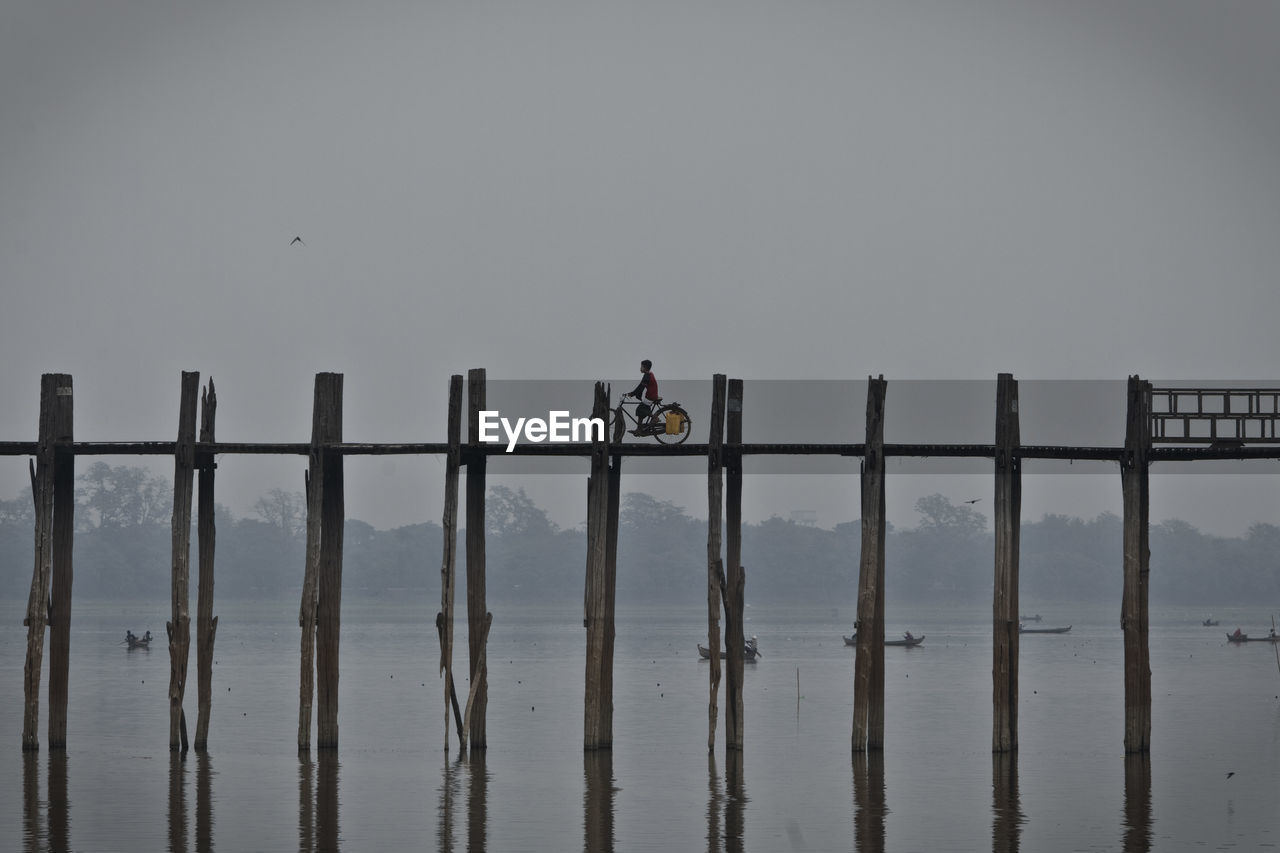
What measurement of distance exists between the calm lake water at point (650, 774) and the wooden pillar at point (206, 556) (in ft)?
6.14

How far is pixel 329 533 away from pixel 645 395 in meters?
6.43

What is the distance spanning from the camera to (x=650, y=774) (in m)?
35.5

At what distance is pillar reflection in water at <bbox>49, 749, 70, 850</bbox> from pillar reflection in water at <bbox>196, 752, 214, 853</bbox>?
1988 mm

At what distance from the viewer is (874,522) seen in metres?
30.6

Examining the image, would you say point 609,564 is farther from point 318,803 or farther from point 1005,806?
point 1005,806

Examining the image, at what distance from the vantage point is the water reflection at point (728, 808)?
27344 millimetres

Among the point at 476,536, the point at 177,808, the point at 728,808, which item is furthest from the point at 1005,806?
the point at 177,808

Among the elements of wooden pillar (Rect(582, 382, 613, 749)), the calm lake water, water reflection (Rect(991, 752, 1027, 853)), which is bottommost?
the calm lake water

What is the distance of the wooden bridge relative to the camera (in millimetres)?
30641

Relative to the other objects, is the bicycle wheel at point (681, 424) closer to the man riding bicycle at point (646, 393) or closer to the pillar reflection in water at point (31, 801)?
the man riding bicycle at point (646, 393)

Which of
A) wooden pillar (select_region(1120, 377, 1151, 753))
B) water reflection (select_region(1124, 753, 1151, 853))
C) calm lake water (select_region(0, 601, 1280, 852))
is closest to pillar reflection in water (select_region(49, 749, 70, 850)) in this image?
calm lake water (select_region(0, 601, 1280, 852))

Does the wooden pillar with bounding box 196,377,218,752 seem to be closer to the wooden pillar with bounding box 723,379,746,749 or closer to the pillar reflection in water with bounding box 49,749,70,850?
the pillar reflection in water with bounding box 49,749,70,850

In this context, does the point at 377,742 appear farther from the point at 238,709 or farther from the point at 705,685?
the point at 705,685

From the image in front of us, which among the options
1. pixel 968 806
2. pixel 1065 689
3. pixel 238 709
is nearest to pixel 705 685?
pixel 1065 689
